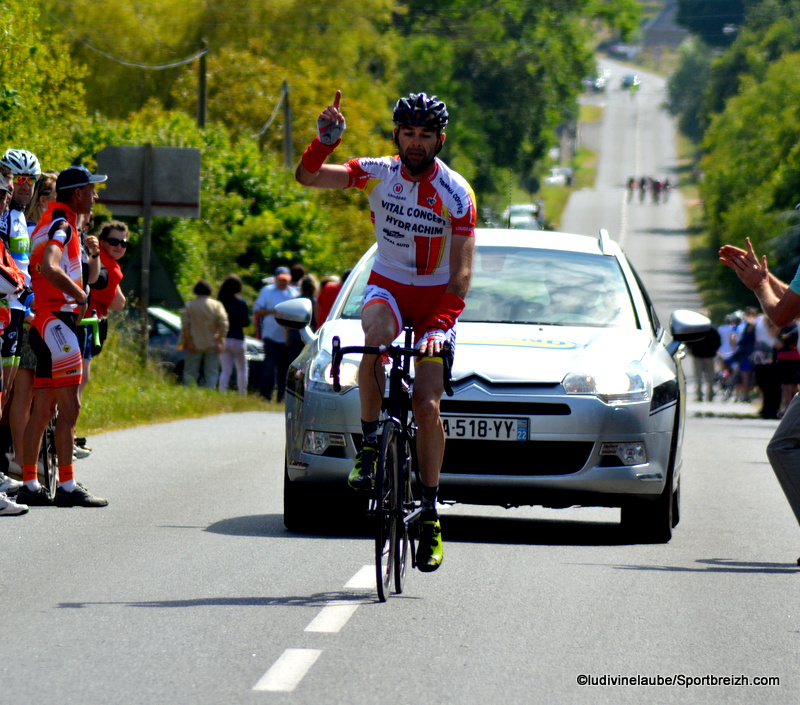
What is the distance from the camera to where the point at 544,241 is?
1072 cm

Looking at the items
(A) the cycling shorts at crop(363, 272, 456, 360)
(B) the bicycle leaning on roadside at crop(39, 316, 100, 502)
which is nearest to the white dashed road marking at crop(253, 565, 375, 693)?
(A) the cycling shorts at crop(363, 272, 456, 360)

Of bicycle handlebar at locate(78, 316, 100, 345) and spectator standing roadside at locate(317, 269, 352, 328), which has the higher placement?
bicycle handlebar at locate(78, 316, 100, 345)

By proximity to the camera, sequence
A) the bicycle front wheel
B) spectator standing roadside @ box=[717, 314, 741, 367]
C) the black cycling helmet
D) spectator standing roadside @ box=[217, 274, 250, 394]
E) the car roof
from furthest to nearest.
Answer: spectator standing roadside @ box=[717, 314, 741, 367] < spectator standing roadside @ box=[217, 274, 250, 394] < the car roof < the black cycling helmet < the bicycle front wheel

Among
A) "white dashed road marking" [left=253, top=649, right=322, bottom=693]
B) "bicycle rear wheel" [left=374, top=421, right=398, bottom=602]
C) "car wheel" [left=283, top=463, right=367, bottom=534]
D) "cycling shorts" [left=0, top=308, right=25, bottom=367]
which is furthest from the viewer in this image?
"cycling shorts" [left=0, top=308, right=25, bottom=367]

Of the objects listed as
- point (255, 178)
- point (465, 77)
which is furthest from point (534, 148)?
point (255, 178)

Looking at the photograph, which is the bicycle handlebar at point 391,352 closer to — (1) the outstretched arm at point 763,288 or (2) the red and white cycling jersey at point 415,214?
(2) the red and white cycling jersey at point 415,214

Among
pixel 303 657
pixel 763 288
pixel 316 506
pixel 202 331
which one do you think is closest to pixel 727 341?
pixel 202 331

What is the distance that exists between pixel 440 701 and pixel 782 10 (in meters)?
110

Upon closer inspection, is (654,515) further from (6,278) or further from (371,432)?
(6,278)

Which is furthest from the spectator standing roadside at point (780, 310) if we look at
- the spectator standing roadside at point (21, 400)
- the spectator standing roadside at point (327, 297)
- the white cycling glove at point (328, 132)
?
the spectator standing roadside at point (327, 297)

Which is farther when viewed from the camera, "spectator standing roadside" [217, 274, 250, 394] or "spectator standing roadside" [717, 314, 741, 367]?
"spectator standing roadside" [717, 314, 741, 367]

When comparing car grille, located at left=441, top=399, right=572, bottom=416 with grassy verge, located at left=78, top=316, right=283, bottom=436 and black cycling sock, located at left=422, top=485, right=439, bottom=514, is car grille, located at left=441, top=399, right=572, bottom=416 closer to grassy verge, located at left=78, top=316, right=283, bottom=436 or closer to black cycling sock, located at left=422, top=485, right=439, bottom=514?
black cycling sock, located at left=422, top=485, right=439, bottom=514

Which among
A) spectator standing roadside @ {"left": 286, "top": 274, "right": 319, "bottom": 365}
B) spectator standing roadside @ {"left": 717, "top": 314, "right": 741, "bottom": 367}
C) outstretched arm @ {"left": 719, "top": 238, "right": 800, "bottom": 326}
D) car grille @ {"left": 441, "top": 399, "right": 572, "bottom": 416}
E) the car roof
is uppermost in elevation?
outstretched arm @ {"left": 719, "top": 238, "right": 800, "bottom": 326}

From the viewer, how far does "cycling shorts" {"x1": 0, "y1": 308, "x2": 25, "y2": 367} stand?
9945mm
